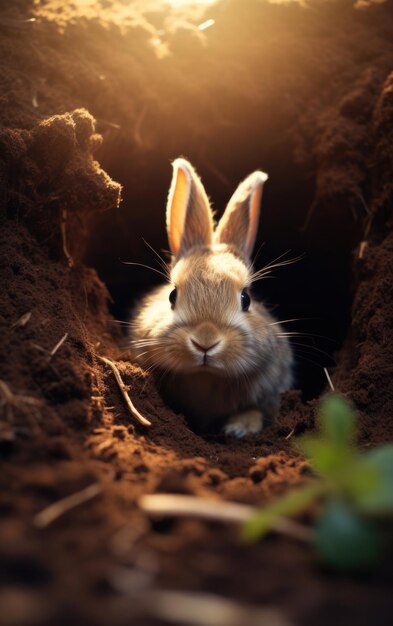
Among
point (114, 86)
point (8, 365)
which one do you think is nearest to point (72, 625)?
point (8, 365)

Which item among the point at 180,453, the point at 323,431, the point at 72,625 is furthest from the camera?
the point at 323,431

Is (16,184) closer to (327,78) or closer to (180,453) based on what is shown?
(180,453)

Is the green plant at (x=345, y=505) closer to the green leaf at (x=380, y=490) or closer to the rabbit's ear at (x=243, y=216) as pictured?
the green leaf at (x=380, y=490)

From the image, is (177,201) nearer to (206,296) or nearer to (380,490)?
(206,296)

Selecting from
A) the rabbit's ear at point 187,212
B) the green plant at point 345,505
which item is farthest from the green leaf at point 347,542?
the rabbit's ear at point 187,212

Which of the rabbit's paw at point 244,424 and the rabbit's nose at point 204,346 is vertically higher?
the rabbit's nose at point 204,346

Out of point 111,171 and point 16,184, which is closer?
point 16,184
